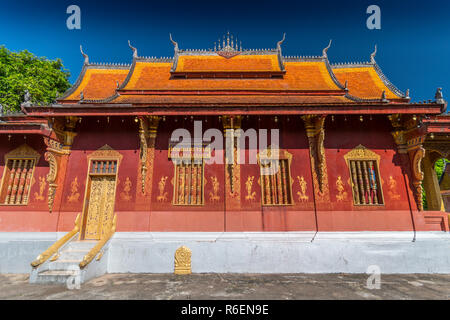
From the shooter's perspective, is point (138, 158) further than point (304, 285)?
Yes

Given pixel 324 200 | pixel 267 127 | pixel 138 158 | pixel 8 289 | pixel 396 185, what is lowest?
pixel 8 289

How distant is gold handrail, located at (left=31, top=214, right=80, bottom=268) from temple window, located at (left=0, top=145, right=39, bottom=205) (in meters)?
1.99

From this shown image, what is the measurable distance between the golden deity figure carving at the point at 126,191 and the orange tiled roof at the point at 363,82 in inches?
370

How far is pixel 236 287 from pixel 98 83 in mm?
10159

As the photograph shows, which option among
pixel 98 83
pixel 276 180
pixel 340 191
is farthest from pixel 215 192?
pixel 98 83

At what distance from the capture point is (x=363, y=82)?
33.4 ft

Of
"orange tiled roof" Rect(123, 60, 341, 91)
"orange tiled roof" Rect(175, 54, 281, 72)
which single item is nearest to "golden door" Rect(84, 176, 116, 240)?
"orange tiled roof" Rect(123, 60, 341, 91)

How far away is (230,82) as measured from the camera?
997 cm

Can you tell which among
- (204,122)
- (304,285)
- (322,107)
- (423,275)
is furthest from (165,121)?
(423,275)

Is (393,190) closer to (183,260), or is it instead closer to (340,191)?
(340,191)

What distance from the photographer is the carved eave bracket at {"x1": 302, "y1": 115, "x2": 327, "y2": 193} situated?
24.4ft

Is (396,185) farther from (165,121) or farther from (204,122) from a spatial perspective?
(165,121)

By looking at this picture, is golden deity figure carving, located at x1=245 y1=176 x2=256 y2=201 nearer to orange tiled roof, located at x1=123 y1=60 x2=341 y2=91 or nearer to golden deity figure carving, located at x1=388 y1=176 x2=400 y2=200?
orange tiled roof, located at x1=123 y1=60 x2=341 y2=91
